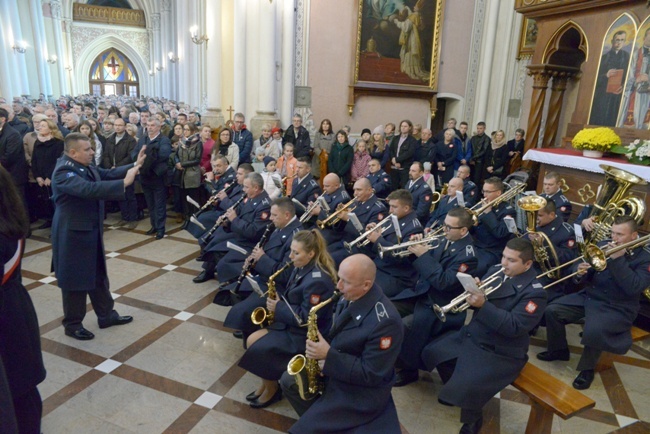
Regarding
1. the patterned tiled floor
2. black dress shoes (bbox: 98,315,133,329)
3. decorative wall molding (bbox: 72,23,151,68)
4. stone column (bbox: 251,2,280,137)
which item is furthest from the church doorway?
black dress shoes (bbox: 98,315,133,329)

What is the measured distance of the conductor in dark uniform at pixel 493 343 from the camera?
320 cm

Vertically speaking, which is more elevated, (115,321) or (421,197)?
(421,197)

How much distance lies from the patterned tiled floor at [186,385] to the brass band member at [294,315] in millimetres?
434

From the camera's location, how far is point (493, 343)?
3.38 m

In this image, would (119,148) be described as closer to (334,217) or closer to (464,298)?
(334,217)

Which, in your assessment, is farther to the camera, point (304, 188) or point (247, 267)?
point (304, 188)

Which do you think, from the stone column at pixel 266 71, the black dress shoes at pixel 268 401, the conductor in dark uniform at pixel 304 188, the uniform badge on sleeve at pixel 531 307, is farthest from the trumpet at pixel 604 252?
the stone column at pixel 266 71

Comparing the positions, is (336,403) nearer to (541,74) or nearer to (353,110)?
(541,74)

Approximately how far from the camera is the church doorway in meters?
34.3

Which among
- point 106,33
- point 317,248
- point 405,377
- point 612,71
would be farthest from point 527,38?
point 106,33

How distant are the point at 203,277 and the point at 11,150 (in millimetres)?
3736

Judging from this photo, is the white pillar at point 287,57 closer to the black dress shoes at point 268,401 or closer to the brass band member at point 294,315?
the brass band member at point 294,315

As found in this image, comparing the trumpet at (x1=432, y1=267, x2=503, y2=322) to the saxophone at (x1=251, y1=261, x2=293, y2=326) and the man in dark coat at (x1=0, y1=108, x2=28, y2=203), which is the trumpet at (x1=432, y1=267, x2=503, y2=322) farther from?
the man in dark coat at (x1=0, y1=108, x2=28, y2=203)

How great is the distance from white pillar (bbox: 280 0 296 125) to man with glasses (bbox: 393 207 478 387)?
7.94m
